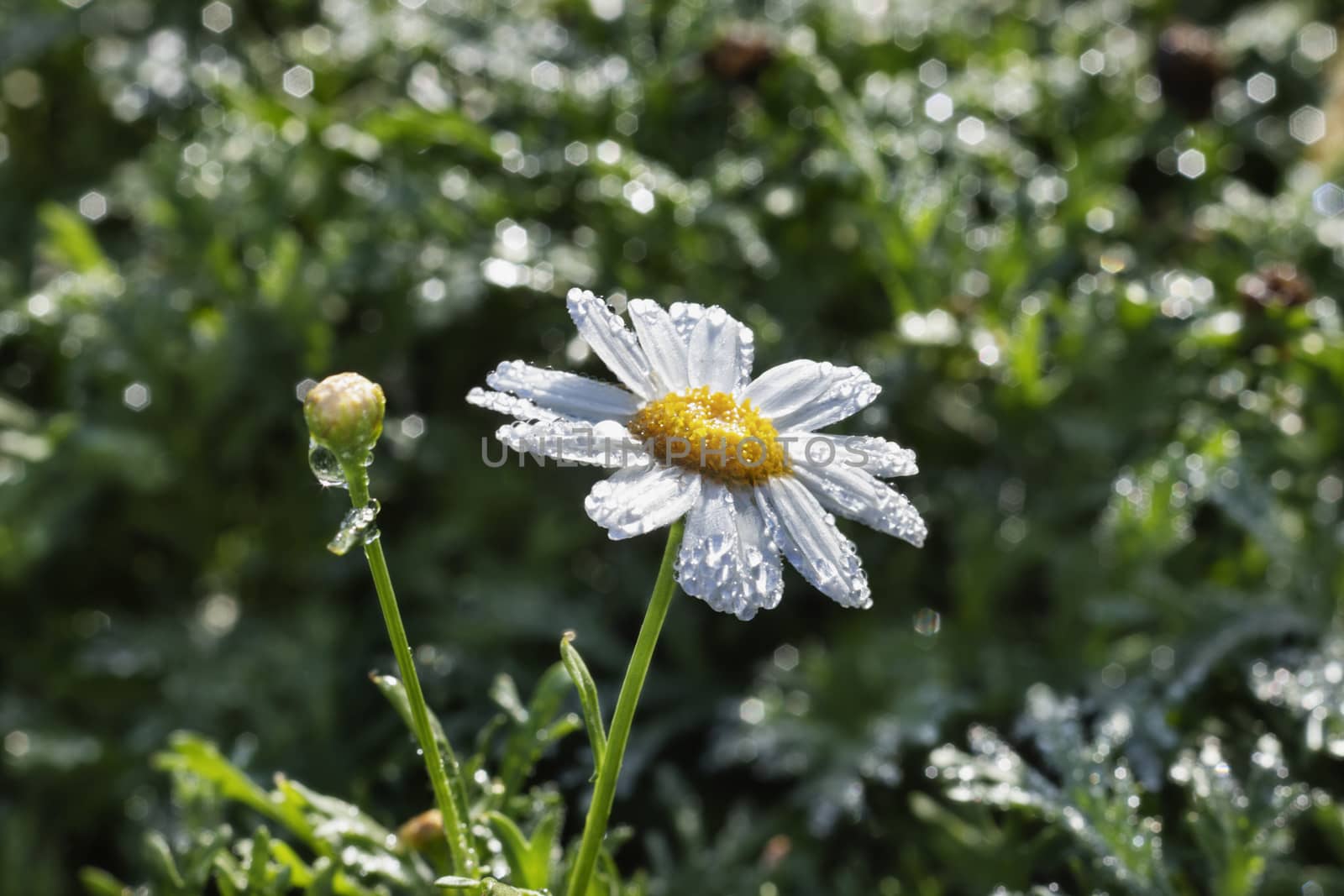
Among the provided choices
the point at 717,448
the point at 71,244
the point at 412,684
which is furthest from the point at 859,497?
the point at 71,244

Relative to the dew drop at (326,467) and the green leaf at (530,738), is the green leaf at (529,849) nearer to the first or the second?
the green leaf at (530,738)

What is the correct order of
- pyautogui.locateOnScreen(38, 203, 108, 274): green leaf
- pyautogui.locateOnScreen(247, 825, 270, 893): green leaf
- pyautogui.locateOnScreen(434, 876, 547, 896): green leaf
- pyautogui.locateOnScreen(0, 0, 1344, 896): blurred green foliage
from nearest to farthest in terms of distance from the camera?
pyautogui.locateOnScreen(434, 876, 547, 896): green leaf → pyautogui.locateOnScreen(247, 825, 270, 893): green leaf → pyautogui.locateOnScreen(0, 0, 1344, 896): blurred green foliage → pyautogui.locateOnScreen(38, 203, 108, 274): green leaf

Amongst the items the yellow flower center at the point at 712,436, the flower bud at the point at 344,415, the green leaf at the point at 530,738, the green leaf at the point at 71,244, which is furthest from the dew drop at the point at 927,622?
the green leaf at the point at 71,244

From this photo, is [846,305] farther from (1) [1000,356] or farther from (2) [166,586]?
(2) [166,586]

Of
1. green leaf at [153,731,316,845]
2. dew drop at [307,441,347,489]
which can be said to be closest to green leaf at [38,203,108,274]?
green leaf at [153,731,316,845]

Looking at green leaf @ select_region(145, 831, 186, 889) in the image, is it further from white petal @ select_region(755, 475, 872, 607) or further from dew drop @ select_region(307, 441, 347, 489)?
white petal @ select_region(755, 475, 872, 607)

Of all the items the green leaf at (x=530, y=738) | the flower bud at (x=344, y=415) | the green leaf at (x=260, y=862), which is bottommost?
the green leaf at (x=260, y=862)
